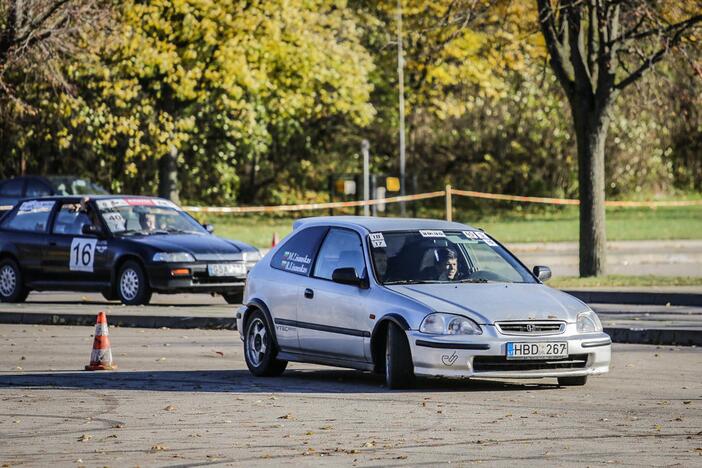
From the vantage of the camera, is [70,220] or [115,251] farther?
[70,220]

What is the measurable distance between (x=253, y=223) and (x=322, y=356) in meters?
32.8

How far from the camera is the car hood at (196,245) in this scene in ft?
69.5

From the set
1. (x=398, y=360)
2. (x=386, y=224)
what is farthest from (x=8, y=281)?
(x=398, y=360)

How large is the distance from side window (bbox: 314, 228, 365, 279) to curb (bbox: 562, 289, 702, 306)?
8.98 metres

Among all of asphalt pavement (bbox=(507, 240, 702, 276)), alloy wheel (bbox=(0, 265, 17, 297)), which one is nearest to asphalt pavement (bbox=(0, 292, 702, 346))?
alloy wheel (bbox=(0, 265, 17, 297))

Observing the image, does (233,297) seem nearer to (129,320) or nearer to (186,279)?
(186,279)

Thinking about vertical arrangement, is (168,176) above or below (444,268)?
above

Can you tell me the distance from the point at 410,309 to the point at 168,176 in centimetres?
2900

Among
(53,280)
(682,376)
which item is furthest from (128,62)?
(682,376)

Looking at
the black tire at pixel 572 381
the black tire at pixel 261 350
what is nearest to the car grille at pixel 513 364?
the black tire at pixel 572 381

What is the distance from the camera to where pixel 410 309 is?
11836mm

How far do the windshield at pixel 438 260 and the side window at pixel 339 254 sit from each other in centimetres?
16

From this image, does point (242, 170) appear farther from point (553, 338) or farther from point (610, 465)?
point (610, 465)

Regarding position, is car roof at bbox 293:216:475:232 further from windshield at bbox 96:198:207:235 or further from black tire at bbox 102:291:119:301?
windshield at bbox 96:198:207:235
